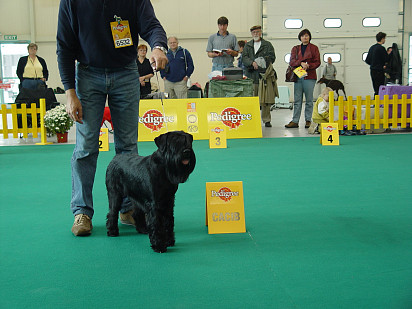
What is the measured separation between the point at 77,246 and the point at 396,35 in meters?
17.5

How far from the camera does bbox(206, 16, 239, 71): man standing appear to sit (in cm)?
827

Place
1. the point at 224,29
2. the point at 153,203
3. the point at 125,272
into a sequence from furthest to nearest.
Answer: the point at 224,29 → the point at 153,203 → the point at 125,272

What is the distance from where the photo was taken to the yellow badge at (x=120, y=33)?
2.57m

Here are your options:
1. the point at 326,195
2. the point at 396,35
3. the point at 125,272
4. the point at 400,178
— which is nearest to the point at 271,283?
the point at 125,272

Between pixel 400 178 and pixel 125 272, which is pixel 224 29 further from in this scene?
pixel 125 272

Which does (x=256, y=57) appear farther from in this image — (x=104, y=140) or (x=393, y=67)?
(x=104, y=140)

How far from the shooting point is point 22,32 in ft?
55.8

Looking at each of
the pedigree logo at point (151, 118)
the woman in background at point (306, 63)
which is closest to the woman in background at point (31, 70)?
the pedigree logo at point (151, 118)

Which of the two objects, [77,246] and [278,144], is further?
[278,144]


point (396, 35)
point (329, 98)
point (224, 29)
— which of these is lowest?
point (329, 98)

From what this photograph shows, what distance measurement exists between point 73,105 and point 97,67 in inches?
9.9

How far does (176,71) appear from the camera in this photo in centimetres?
846

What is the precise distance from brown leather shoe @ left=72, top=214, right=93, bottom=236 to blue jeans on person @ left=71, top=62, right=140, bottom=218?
0.14 ft

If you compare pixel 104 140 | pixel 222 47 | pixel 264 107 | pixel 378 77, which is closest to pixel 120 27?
pixel 104 140
